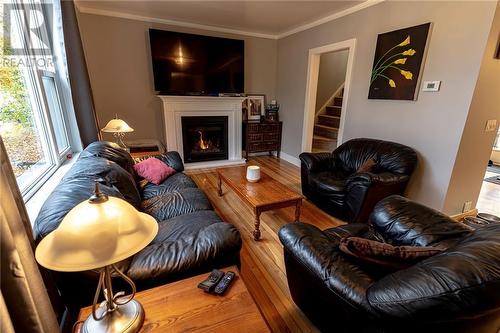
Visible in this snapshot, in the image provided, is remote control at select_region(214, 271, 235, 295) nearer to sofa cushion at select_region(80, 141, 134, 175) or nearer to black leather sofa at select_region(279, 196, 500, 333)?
black leather sofa at select_region(279, 196, 500, 333)

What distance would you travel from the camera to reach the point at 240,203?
10.3ft

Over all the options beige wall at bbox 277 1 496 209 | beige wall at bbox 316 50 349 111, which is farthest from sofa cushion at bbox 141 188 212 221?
beige wall at bbox 316 50 349 111

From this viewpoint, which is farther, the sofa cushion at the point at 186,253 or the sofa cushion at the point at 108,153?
the sofa cushion at the point at 108,153

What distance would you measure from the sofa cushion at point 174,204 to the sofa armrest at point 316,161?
1.45 meters

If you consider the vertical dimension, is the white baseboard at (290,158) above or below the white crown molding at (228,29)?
below

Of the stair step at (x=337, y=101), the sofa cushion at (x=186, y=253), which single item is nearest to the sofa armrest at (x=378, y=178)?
the sofa cushion at (x=186, y=253)

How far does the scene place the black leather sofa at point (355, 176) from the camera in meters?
2.44

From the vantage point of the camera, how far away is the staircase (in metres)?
5.40

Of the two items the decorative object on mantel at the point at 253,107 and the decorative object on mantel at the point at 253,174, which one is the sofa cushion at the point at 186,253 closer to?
the decorative object on mantel at the point at 253,174

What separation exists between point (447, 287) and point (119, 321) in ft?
3.71

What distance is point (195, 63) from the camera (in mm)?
4242

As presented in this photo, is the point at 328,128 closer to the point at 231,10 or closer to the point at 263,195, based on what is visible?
the point at 231,10

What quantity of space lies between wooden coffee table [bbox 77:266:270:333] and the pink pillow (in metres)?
1.74

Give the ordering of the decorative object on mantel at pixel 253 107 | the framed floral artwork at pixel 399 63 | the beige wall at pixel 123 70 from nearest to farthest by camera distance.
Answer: the framed floral artwork at pixel 399 63 → the beige wall at pixel 123 70 → the decorative object on mantel at pixel 253 107
